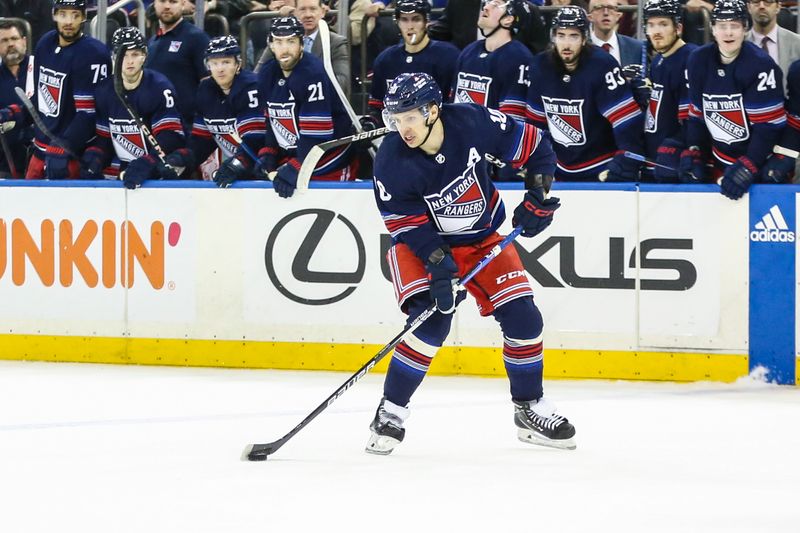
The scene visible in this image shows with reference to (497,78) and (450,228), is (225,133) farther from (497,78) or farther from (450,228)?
(450,228)

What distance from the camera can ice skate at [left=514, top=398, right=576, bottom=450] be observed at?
4715 millimetres

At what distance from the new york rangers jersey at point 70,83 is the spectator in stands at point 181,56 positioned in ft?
1.04

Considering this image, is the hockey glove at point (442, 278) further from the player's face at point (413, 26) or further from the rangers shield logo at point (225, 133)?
the rangers shield logo at point (225, 133)

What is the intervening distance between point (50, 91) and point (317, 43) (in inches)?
55.1

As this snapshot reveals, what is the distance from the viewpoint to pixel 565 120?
636 centimetres

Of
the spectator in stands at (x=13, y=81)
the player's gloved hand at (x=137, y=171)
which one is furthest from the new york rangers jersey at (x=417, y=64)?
the spectator in stands at (x=13, y=81)

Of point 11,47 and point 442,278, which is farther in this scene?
point 11,47

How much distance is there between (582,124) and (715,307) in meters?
1.02

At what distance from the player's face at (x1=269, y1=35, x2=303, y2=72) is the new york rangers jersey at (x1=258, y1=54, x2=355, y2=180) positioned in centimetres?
4

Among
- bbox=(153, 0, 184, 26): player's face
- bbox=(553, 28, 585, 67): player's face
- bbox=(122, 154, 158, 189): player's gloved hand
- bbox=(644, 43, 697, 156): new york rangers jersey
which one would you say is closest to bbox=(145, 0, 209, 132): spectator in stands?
bbox=(153, 0, 184, 26): player's face

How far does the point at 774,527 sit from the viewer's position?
3.57 metres

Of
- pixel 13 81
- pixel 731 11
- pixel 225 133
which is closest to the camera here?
pixel 731 11

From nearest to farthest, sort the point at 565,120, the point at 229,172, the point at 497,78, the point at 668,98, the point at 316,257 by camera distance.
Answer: the point at 668,98 → the point at 565,120 → the point at 497,78 → the point at 316,257 → the point at 229,172

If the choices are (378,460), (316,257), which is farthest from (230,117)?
(378,460)
